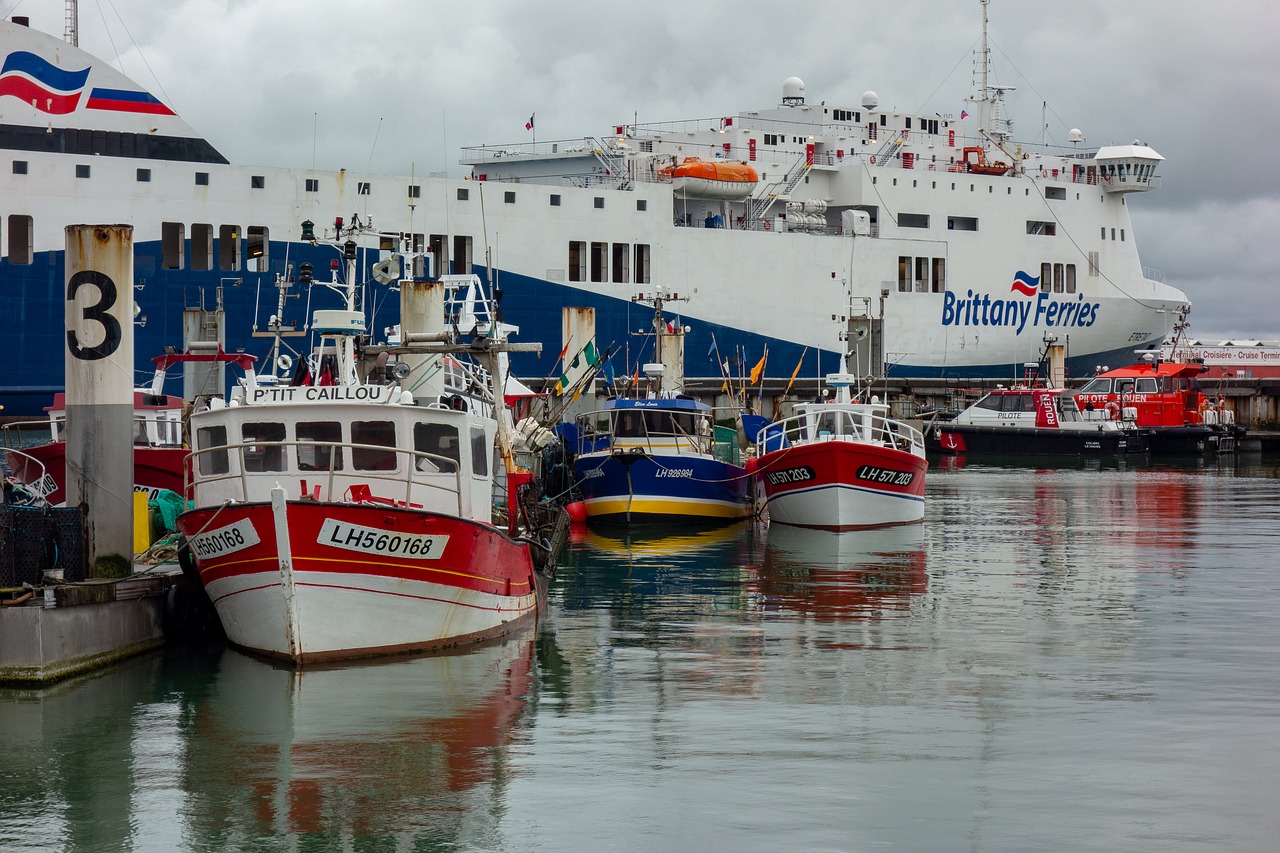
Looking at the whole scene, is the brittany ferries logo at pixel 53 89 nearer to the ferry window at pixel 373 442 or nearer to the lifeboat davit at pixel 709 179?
the lifeboat davit at pixel 709 179

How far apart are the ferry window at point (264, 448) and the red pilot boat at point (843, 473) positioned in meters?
14.8

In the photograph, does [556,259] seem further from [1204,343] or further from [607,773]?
[1204,343]

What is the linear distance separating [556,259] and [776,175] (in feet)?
37.6

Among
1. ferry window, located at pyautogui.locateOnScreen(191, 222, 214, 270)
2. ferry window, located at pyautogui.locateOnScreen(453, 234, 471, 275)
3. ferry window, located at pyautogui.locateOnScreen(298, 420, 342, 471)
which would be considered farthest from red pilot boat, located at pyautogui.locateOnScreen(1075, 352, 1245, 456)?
ferry window, located at pyautogui.locateOnScreen(298, 420, 342, 471)

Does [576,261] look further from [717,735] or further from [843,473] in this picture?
[717,735]

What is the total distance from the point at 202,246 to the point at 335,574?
30804mm

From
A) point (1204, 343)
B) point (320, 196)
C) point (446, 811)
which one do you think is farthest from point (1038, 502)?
point (1204, 343)

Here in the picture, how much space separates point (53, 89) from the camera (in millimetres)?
40438

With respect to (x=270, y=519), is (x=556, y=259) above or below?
above

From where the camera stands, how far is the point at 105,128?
42.1 meters

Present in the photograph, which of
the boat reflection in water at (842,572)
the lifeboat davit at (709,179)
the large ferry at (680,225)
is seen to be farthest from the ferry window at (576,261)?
the boat reflection in water at (842,572)

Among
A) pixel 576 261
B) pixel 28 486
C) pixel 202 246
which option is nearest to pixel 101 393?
pixel 28 486

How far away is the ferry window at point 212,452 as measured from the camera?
52.3 feet

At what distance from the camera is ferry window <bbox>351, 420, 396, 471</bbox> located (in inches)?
622
